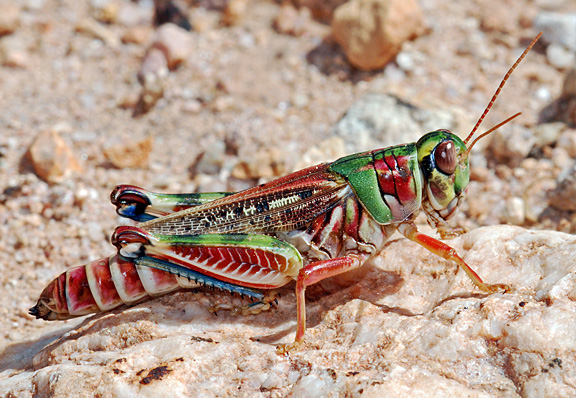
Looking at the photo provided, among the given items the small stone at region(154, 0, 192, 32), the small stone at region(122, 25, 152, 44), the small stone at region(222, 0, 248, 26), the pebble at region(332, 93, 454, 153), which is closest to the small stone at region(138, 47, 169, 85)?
the small stone at region(122, 25, 152, 44)

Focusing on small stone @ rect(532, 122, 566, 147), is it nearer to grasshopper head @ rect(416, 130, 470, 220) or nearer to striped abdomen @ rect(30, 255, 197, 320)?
grasshopper head @ rect(416, 130, 470, 220)

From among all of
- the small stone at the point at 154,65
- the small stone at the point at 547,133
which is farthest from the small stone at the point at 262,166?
the small stone at the point at 547,133

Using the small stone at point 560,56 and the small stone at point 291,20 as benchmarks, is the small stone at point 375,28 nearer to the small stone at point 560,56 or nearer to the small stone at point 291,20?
the small stone at point 291,20

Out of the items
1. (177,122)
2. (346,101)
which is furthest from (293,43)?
(177,122)

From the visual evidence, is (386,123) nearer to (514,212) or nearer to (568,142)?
(514,212)

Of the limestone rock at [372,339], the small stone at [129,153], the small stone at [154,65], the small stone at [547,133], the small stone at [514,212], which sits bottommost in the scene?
the limestone rock at [372,339]
